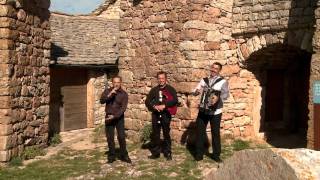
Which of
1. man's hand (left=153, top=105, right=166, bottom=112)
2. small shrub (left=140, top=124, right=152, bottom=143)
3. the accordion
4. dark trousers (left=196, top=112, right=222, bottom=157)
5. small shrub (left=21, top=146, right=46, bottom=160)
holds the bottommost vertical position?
small shrub (left=21, top=146, right=46, bottom=160)

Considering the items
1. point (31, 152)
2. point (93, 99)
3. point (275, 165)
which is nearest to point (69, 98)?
point (93, 99)

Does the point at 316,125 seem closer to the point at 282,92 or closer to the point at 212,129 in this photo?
the point at 212,129

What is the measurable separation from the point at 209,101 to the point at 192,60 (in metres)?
1.94

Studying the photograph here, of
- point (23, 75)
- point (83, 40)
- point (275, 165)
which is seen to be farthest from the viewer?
point (83, 40)

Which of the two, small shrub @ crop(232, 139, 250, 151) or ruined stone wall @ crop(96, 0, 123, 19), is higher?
ruined stone wall @ crop(96, 0, 123, 19)

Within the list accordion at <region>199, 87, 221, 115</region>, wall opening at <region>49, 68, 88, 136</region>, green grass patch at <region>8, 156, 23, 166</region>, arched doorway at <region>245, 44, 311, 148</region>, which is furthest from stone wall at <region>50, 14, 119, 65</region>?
accordion at <region>199, 87, 221, 115</region>

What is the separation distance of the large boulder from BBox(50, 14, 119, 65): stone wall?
10833 millimetres

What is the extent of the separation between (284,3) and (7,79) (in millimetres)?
5848

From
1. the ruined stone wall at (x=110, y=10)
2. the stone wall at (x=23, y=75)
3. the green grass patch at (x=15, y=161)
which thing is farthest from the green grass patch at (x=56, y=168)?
the ruined stone wall at (x=110, y=10)

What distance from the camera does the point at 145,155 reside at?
340 inches

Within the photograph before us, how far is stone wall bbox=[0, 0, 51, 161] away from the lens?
820 cm

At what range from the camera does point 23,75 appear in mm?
8812

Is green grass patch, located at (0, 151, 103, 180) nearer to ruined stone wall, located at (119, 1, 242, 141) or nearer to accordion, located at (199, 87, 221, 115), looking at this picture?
ruined stone wall, located at (119, 1, 242, 141)

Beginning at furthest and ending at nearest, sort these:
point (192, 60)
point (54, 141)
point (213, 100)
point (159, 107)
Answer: point (54, 141), point (192, 60), point (159, 107), point (213, 100)
